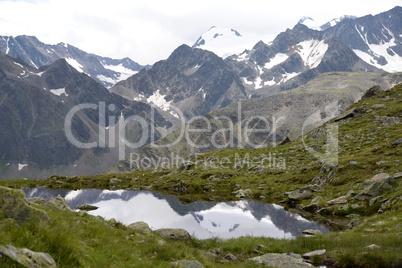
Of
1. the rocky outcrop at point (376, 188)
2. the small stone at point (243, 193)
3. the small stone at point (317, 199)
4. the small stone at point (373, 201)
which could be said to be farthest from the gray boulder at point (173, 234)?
the small stone at point (243, 193)

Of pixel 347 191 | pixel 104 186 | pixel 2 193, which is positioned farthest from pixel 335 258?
pixel 104 186

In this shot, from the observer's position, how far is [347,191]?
38.8m

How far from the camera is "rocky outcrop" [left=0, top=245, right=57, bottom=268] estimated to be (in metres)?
6.15

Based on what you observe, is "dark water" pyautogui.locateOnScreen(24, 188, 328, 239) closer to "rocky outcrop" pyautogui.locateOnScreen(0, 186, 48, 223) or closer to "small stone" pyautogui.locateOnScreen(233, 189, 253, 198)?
"small stone" pyautogui.locateOnScreen(233, 189, 253, 198)

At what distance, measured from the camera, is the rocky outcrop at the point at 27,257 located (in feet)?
20.2

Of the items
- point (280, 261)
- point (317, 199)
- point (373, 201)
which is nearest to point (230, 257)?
point (280, 261)

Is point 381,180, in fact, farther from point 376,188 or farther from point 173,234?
point 173,234

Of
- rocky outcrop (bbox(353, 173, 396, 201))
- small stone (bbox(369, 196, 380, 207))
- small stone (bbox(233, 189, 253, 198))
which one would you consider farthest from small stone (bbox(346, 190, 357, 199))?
small stone (bbox(233, 189, 253, 198))

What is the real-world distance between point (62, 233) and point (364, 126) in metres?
89.4

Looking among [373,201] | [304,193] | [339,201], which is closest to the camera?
[373,201]

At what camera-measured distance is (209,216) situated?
4322cm

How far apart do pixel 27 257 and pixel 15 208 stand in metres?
2.94

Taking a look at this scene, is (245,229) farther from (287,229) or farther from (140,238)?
(140,238)

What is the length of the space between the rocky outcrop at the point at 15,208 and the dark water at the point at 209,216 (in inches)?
845
